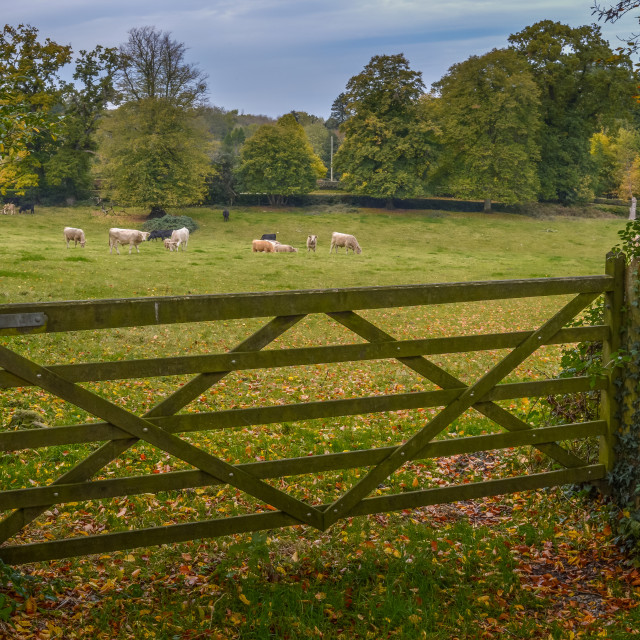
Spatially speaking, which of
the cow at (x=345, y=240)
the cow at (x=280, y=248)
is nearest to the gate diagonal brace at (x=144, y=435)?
the cow at (x=280, y=248)

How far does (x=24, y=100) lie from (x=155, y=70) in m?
26.4

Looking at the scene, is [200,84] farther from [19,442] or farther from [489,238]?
[19,442]

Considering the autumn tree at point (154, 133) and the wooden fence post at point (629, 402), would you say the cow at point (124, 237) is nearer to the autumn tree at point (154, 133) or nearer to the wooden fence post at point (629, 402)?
the autumn tree at point (154, 133)

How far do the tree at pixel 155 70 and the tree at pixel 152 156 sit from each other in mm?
2995

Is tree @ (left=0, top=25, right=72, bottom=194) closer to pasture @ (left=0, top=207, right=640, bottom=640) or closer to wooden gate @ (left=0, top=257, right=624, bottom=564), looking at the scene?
pasture @ (left=0, top=207, right=640, bottom=640)

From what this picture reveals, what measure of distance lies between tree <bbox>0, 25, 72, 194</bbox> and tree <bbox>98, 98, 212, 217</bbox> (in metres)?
6.45

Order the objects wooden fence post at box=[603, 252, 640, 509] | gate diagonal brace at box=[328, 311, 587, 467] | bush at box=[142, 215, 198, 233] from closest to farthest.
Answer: gate diagonal brace at box=[328, 311, 587, 467], wooden fence post at box=[603, 252, 640, 509], bush at box=[142, 215, 198, 233]

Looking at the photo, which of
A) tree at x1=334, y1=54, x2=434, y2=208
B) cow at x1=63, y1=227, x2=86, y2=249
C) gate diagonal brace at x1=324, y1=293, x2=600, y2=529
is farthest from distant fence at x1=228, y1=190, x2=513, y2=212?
gate diagonal brace at x1=324, y1=293, x2=600, y2=529

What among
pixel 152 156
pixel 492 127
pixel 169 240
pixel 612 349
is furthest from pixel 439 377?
pixel 492 127

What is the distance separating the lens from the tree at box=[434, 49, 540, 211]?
2448 inches

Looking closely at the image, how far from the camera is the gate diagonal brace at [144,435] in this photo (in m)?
3.91

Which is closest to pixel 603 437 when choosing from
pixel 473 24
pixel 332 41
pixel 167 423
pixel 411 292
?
pixel 411 292

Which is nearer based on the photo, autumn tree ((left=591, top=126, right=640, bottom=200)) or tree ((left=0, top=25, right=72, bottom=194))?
tree ((left=0, top=25, right=72, bottom=194))

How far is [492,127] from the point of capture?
64375 mm
